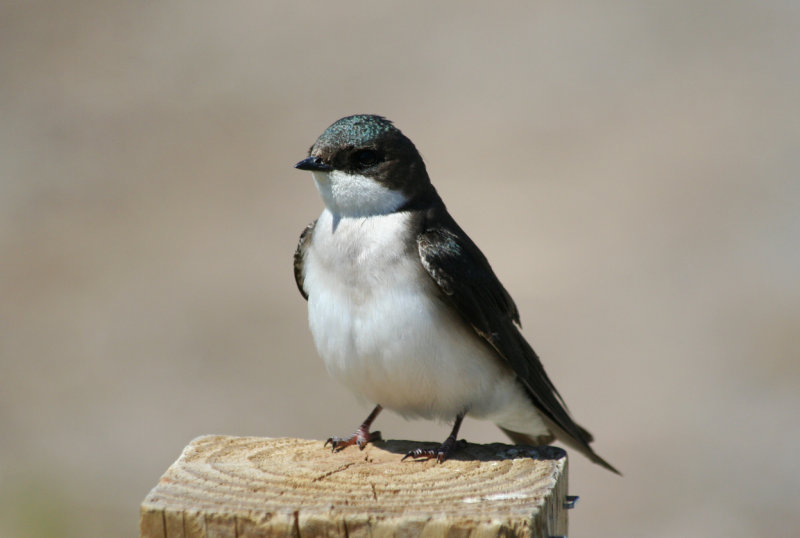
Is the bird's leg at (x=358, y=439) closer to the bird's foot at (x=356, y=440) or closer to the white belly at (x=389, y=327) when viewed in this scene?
the bird's foot at (x=356, y=440)

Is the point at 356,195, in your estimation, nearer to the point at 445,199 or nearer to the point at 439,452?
the point at 439,452

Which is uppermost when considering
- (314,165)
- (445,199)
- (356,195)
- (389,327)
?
(314,165)

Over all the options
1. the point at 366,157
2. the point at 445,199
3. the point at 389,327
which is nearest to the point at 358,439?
the point at 389,327

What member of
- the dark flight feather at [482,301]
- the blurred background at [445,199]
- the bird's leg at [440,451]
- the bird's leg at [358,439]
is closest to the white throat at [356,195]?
the dark flight feather at [482,301]

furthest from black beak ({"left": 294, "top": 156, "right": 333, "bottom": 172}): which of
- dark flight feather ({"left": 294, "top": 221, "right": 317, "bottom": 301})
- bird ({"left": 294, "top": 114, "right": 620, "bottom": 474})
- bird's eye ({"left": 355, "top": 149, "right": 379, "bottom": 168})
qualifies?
dark flight feather ({"left": 294, "top": 221, "right": 317, "bottom": 301})

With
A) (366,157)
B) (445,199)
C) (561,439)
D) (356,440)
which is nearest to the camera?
(356,440)

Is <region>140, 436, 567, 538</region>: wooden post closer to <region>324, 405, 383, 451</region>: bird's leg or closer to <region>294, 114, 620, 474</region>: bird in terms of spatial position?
<region>324, 405, 383, 451</region>: bird's leg
